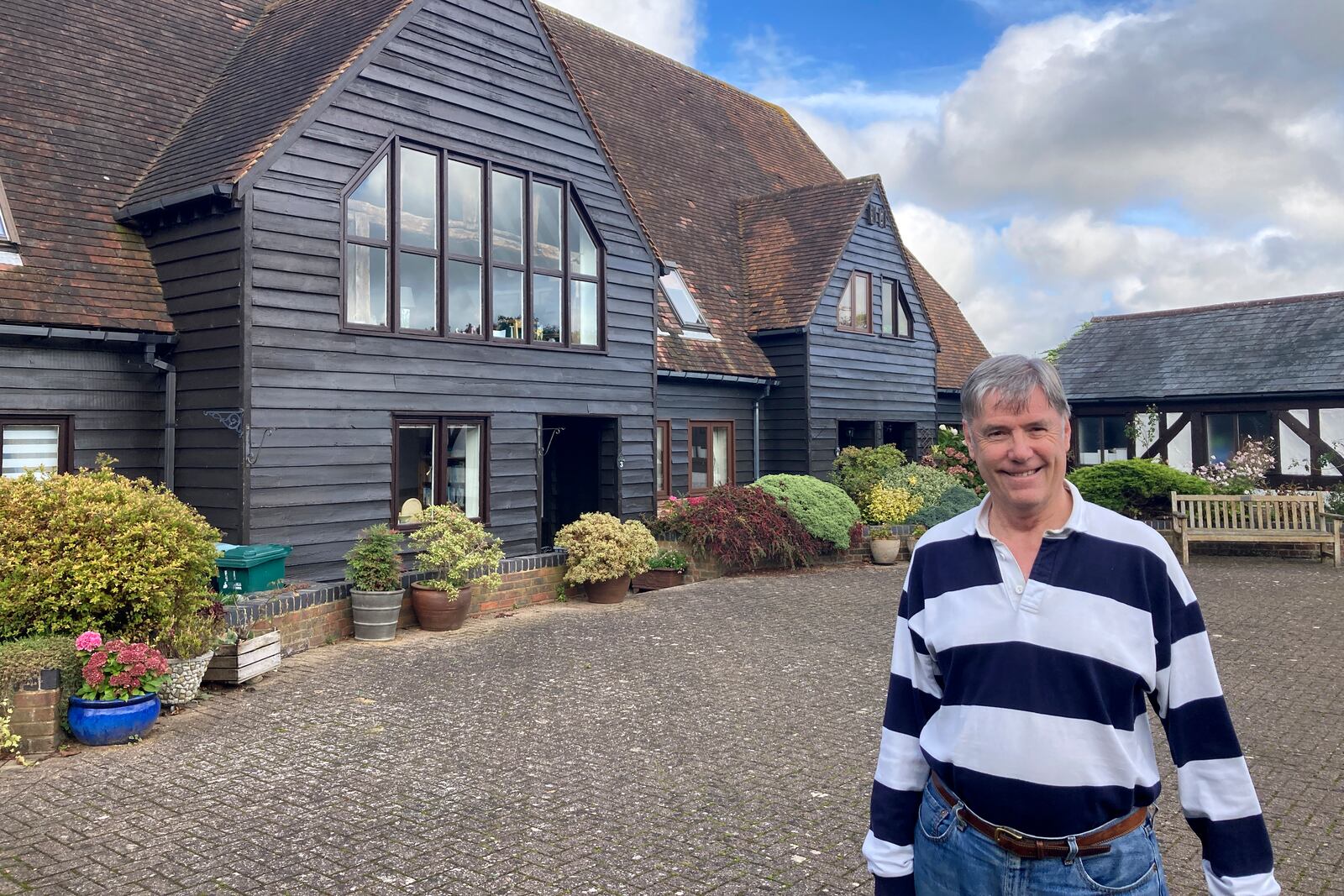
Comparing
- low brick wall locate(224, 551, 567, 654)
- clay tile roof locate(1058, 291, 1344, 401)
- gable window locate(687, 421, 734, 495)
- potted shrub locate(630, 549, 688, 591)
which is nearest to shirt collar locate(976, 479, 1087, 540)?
low brick wall locate(224, 551, 567, 654)

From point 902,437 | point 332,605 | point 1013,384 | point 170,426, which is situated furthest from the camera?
point 902,437

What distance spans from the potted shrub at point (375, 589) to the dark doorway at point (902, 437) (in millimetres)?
13733

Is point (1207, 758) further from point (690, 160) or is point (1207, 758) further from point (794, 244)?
point (690, 160)

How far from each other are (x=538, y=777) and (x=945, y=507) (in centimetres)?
1267

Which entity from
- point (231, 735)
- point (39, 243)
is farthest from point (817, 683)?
point (39, 243)

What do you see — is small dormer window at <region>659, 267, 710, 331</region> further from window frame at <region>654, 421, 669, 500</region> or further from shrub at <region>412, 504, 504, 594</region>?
shrub at <region>412, 504, 504, 594</region>

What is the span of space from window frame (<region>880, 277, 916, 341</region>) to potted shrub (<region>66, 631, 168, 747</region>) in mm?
16669

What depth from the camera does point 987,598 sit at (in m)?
2.40

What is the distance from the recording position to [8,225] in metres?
10.2

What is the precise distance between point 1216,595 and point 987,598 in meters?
12.6

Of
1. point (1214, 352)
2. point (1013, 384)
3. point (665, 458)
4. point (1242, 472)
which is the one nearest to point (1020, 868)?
point (1013, 384)

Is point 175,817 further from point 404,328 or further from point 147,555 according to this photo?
point 404,328

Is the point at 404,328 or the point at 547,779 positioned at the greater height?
the point at 404,328

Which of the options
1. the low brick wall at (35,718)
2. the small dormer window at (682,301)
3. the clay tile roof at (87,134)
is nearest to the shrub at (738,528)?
the small dormer window at (682,301)
